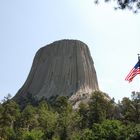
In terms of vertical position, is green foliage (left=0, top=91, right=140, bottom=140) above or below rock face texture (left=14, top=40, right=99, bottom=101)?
below

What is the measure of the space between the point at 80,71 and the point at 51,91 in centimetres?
1224

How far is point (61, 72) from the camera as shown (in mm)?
126250

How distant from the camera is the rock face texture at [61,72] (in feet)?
390

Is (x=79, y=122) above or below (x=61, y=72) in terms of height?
below

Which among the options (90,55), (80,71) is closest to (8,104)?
(80,71)

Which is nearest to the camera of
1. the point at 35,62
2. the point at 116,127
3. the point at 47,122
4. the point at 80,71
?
the point at 116,127

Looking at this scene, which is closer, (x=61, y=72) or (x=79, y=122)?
(x=79, y=122)

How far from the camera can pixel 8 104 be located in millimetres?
73000

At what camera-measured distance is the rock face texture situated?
11888cm

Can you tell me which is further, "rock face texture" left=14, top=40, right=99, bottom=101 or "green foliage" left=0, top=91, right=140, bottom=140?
"rock face texture" left=14, top=40, right=99, bottom=101

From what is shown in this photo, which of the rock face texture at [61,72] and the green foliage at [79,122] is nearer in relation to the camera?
the green foliage at [79,122]

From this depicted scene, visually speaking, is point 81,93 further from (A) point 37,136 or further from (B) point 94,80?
(A) point 37,136

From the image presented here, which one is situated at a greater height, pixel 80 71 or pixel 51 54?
pixel 51 54

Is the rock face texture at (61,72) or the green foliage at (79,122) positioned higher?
the rock face texture at (61,72)
